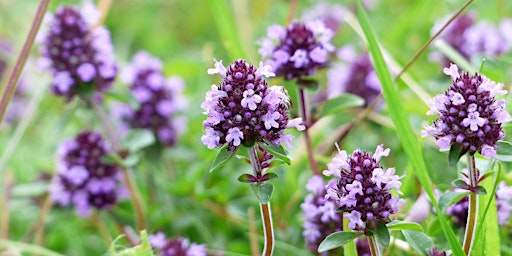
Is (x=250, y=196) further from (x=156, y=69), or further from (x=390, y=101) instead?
(x=390, y=101)

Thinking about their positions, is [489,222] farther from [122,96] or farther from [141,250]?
[122,96]


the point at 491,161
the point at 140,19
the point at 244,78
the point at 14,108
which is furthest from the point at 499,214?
the point at 140,19

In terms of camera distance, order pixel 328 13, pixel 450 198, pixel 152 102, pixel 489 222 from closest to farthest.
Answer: pixel 450 198
pixel 489 222
pixel 152 102
pixel 328 13

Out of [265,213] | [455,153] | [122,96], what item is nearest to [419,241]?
[455,153]

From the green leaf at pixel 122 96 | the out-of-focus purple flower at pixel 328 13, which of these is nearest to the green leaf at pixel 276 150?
the green leaf at pixel 122 96

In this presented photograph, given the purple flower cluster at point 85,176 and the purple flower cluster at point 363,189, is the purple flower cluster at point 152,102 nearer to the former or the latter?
the purple flower cluster at point 85,176

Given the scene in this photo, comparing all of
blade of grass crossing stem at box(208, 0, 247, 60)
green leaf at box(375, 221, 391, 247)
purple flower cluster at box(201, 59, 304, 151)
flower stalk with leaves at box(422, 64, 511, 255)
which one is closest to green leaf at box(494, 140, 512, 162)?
flower stalk with leaves at box(422, 64, 511, 255)
